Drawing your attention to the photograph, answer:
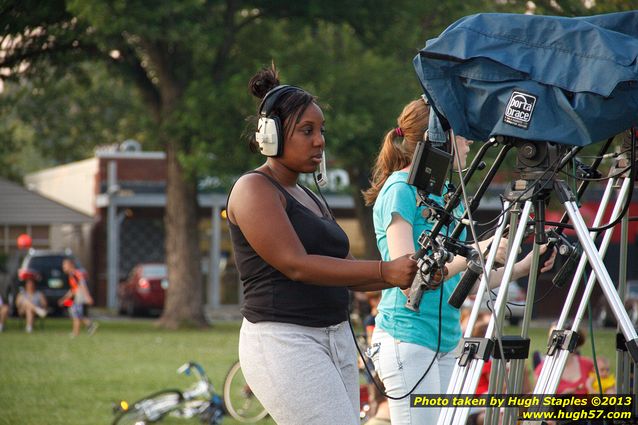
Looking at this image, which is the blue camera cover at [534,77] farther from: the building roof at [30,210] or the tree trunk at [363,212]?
the building roof at [30,210]

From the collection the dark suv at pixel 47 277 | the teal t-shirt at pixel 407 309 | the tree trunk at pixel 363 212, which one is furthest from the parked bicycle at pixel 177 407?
the dark suv at pixel 47 277

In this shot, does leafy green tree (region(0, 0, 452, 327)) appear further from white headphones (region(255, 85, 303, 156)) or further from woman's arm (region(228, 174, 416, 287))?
woman's arm (region(228, 174, 416, 287))

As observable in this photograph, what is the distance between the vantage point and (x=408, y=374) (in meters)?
4.72

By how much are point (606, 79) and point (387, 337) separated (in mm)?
1633

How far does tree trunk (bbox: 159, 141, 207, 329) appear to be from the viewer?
84.3 feet

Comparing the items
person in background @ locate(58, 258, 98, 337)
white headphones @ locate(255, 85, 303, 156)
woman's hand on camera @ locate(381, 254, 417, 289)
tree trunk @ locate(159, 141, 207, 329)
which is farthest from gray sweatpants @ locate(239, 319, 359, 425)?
tree trunk @ locate(159, 141, 207, 329)

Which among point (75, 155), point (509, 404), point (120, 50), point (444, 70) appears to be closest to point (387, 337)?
point (509, 404)

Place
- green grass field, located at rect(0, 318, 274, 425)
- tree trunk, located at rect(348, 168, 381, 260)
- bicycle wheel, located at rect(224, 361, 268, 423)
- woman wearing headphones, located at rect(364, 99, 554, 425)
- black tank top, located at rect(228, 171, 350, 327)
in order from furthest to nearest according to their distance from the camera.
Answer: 1. tree trunk, located at rect(348, 168, 381, 260)
2. green grass field, located at rect(0, 318, 274, 425)
3. bicycle wheel, located at rect(224, 361, 268, 423)
4. woman wearing headphones, located at rect(364, 99, 554, 425)
5. black tank top, located at rect(228, 171, 350, 327)

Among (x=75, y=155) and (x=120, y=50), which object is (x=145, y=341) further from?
(x=75, y=155)

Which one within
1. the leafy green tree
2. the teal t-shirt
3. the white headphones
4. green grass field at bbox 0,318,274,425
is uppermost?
the leafy green tree

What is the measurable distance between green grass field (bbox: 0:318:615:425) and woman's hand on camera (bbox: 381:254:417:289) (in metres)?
6.40

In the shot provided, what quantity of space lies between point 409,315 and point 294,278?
1.12 m

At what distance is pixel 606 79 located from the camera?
12.5ft

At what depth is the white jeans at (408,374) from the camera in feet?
15.4
